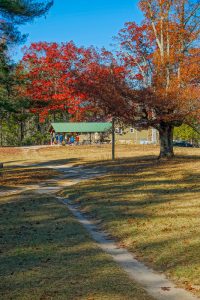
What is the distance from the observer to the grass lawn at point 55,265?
19.6 ft

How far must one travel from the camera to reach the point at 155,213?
11.8m

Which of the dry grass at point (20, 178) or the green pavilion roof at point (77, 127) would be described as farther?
the green pavilion roof at point (77, 127)

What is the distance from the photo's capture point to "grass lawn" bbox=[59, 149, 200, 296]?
24.8 ft

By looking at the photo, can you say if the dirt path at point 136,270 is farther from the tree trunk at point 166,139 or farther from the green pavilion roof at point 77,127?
the green pavilion roof at point 77,127

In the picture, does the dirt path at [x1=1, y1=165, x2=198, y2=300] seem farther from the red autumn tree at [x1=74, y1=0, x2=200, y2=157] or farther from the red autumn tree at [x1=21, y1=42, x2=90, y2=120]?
the red autumn tree at [x1=21, y1=42, x2=90, y2=120]

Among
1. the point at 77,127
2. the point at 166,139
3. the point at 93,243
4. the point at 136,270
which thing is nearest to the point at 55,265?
the point at 136,270

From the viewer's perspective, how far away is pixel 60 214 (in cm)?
1226

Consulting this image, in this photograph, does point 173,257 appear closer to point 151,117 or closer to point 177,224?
point 177,224

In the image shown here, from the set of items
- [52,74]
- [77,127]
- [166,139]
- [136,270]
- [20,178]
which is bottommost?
[136,270]

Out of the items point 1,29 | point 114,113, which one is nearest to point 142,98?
point 114,113

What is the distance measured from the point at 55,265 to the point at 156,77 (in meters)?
21.7

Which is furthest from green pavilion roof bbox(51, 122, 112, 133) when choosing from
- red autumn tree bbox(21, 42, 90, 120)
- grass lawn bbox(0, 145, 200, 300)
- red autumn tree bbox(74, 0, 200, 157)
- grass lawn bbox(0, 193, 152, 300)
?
grass lawn bbox(0, 193, 152, 300)

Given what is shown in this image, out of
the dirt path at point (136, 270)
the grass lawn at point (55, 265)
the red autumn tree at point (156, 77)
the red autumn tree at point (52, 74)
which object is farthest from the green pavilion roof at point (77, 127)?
the grass lawn at point (55, 265)

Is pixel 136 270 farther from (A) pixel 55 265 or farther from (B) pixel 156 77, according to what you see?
(B) pixel 156 77
